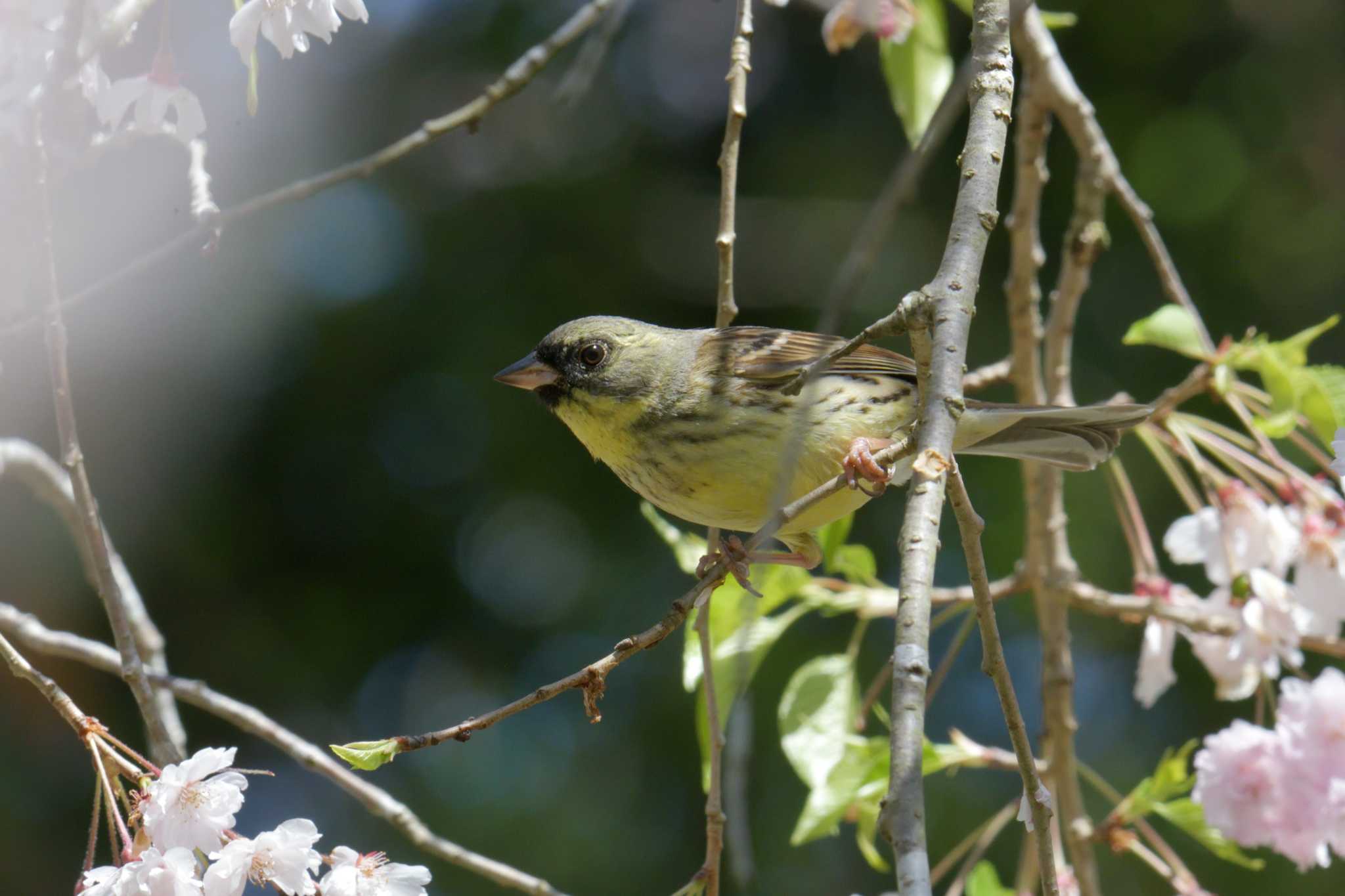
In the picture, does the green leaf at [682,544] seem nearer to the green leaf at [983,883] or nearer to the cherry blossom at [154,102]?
the green leaf at [983,883]

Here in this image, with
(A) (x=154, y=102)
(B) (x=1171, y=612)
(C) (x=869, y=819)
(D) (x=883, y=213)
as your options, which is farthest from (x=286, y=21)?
(B) (x=1171, y=612)

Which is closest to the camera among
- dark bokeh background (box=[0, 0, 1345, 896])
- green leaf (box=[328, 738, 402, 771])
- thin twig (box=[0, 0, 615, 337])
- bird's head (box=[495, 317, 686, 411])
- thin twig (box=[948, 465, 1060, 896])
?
thin twig (box=[948, 465, 1060, 896])

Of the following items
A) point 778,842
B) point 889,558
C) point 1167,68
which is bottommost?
point 778,842

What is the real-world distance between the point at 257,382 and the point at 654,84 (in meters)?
2.64

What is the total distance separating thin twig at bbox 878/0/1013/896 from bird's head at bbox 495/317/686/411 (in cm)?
156

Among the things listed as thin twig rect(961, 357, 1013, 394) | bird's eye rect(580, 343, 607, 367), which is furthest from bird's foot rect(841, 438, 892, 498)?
bird's eye rect(580, 343, 607, 367)

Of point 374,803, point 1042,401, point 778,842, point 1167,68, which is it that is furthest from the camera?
point 1167,68

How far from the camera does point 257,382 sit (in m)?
6.78

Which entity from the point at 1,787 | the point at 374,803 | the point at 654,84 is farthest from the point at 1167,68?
the point at 1,787

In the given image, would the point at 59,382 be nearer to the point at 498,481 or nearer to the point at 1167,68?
the point at 498,481

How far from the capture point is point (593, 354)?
11.8 ft

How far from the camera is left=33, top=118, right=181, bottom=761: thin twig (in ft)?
6.40

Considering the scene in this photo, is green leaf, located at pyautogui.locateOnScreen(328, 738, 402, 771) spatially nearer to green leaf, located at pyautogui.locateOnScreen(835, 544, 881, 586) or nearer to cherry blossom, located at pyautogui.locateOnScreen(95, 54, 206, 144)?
cherry blossom, located at pyautogui.locateOnScreen(95, 54, 206, 144)

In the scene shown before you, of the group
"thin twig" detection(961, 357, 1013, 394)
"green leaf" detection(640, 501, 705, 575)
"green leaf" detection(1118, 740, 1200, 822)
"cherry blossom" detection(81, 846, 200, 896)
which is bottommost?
"green leaf" detection(1118, 740, 1200, 822)
